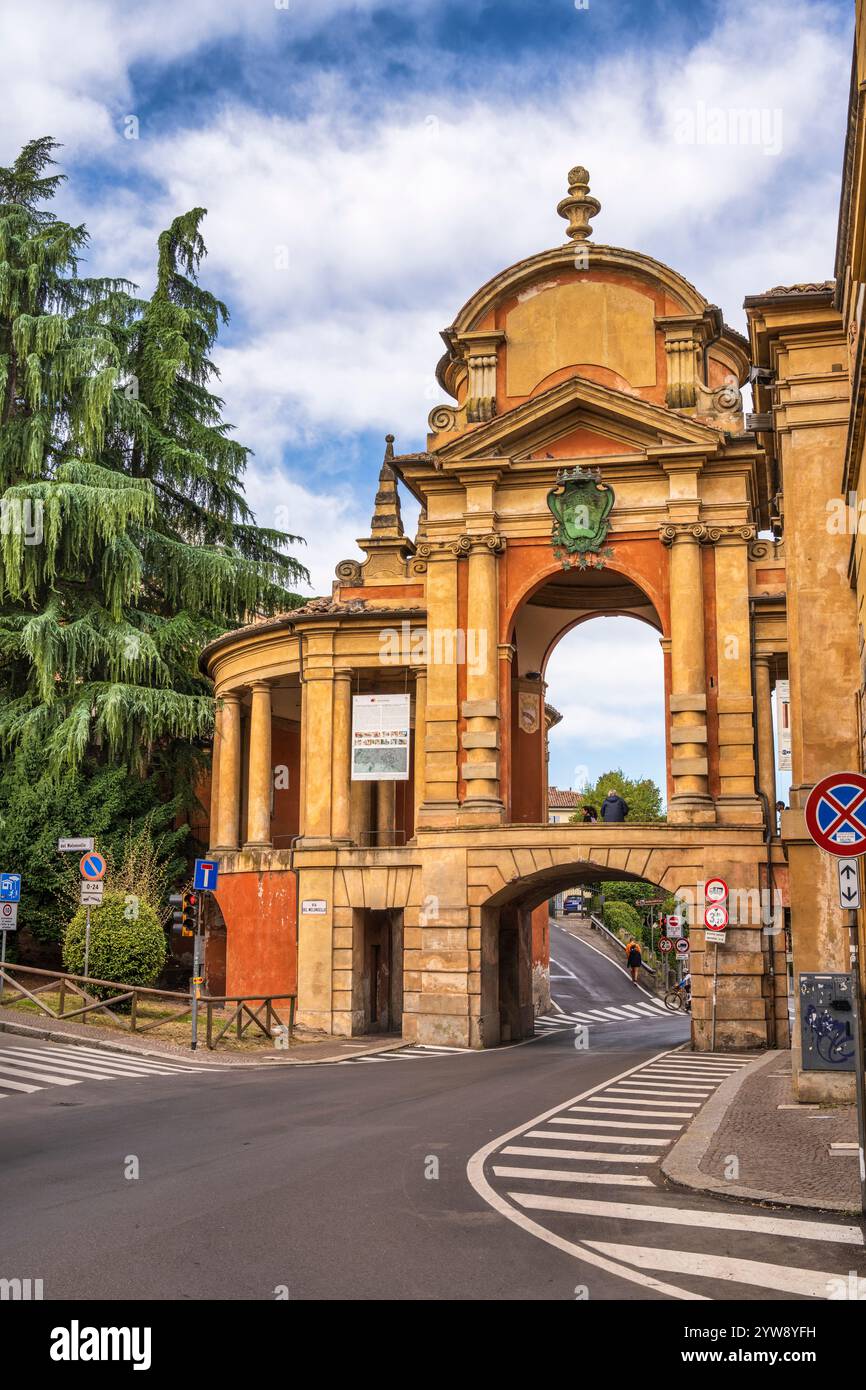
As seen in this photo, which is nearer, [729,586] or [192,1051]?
[192,1051]

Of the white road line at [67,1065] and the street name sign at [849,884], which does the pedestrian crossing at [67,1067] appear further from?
the street name sign at [849,884]

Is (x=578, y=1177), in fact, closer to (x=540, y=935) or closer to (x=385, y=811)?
(x=385, y=811)

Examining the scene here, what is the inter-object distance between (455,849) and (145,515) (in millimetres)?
15127

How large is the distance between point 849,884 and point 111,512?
29895 millimetres

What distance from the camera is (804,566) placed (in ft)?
57.2

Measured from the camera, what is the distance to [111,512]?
3672cm

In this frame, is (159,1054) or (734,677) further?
(734,677)

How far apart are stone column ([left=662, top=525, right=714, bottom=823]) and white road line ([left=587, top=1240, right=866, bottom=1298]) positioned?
21.0 meters

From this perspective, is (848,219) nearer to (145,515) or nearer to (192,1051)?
(192,1051)

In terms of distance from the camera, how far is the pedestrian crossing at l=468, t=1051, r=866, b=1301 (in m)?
7.48

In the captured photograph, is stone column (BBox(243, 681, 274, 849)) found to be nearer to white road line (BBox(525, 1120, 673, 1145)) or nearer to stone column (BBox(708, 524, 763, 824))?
stone column (BBox(708, 524, 763, 824))

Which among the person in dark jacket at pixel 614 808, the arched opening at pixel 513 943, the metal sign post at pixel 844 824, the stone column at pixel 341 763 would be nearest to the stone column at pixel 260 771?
the stone column at pixel 341 763

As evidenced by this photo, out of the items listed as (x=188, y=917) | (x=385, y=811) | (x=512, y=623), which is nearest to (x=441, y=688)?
(x=512, y=623)
